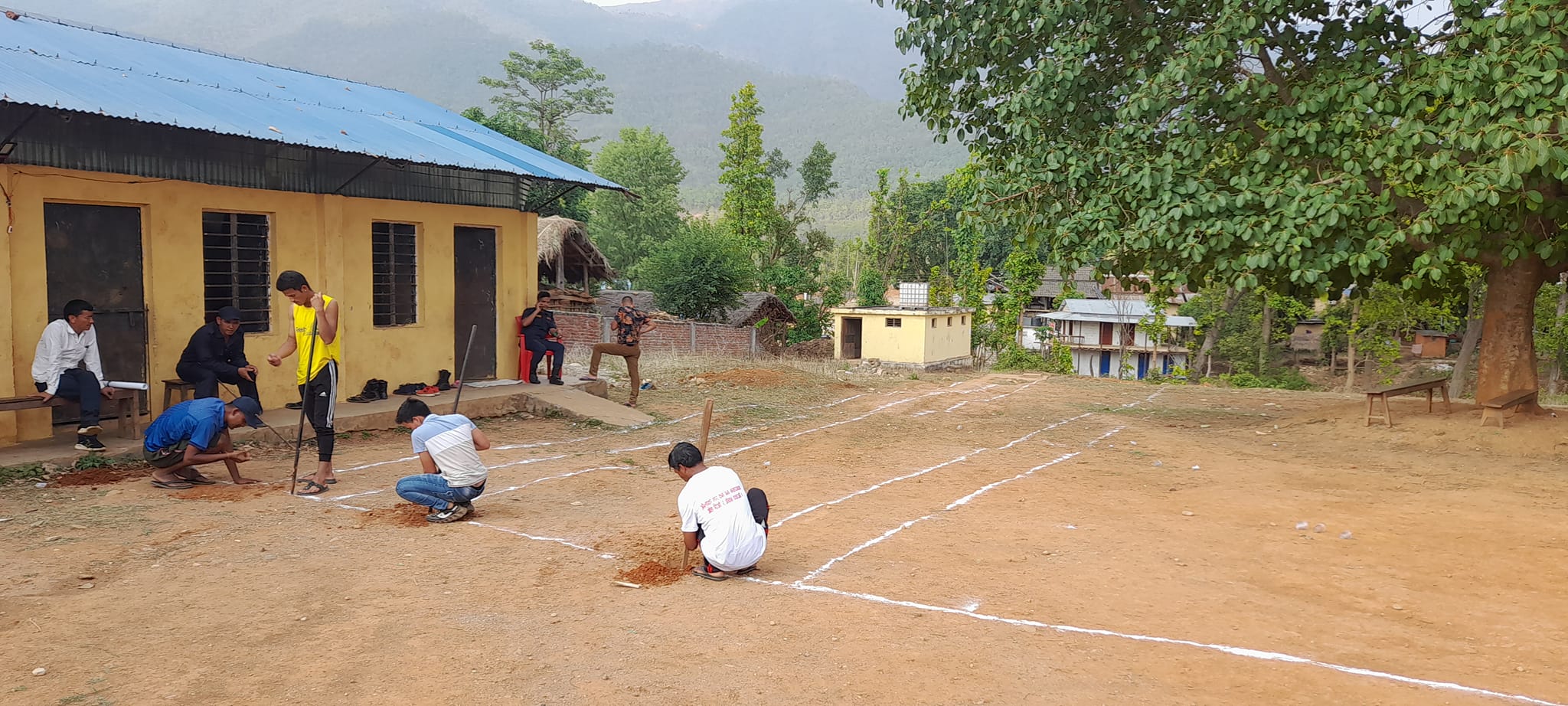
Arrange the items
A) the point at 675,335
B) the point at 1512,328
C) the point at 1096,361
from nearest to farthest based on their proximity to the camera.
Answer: the point at 1512,328
the point at 675,335
the point at 1096,361

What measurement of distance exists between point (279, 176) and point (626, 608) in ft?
27.8

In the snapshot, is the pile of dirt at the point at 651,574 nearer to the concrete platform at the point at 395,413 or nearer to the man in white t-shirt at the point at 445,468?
the man in white t-shirt at the point at 445,468

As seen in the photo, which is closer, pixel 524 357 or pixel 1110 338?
pixel 524 357

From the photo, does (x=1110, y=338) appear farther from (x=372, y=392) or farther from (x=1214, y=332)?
(x=372, y=392)

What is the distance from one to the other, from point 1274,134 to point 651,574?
28.3 feet

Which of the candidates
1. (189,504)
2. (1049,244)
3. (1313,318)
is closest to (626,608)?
(189,504)

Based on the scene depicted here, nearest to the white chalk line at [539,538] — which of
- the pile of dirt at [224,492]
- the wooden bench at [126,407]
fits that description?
the pile of dirt at [224,492]

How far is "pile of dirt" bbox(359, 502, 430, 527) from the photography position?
7.48m

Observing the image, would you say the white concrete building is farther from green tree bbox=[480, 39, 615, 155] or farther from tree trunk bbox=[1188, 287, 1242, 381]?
green tree bbox=[480, 39, 615, 155]

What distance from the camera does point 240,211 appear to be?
11.3 metres

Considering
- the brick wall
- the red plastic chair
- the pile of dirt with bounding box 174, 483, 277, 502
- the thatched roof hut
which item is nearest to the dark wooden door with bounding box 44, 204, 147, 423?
the pile of dirt with bounding box 174, 483, 277, 502

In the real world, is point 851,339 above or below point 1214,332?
below

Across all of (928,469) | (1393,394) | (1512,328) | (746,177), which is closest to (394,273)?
(928,469)

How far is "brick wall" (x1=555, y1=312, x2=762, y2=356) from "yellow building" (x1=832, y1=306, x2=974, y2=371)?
9683mm
